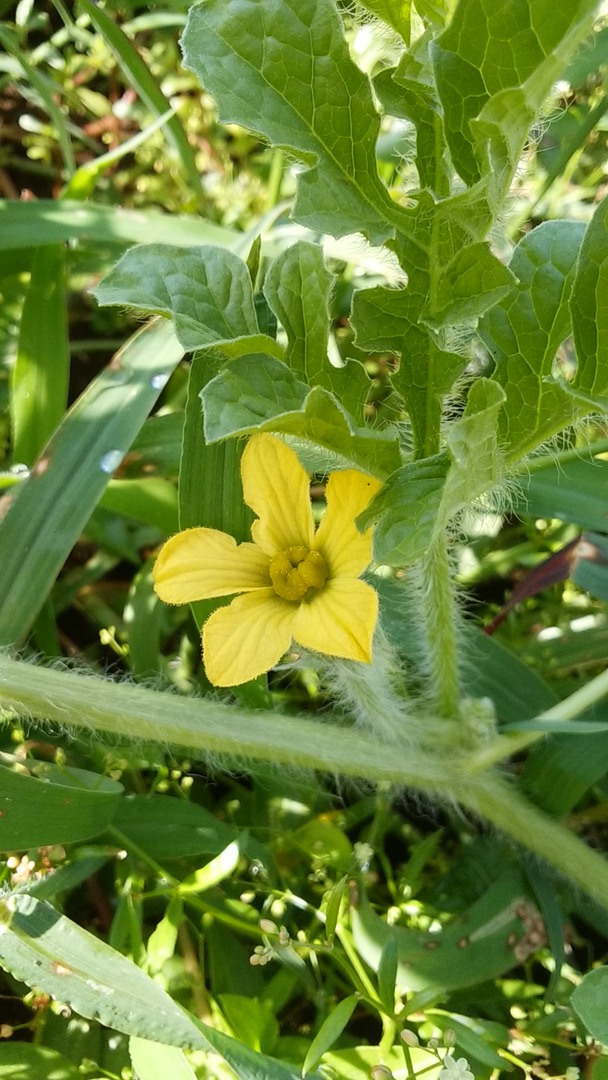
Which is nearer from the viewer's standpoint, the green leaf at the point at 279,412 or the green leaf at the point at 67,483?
the green leaf at the point at 279,412

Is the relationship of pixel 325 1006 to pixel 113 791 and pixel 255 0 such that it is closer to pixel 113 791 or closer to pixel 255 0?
pixel 113 791

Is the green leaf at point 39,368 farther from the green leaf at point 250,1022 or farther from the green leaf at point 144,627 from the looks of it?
the green leaf at point 250,1022

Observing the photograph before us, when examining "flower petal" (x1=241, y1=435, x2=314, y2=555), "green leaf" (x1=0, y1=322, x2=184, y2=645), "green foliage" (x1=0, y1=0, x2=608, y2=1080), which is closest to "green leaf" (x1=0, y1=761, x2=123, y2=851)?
"green foliage" (x1=0, y1=0, x2=608, y2=1080)

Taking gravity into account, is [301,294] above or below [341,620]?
above

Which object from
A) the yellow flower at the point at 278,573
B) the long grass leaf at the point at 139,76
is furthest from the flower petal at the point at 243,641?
the long grass leaf at the point at 139,76

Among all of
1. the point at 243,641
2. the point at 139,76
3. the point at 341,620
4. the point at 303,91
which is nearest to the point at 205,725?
the point at 243,641

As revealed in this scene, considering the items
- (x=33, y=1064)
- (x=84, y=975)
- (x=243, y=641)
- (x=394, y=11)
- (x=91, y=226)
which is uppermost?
(x=394, y=11)

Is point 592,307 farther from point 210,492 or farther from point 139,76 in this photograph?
point 139,76
